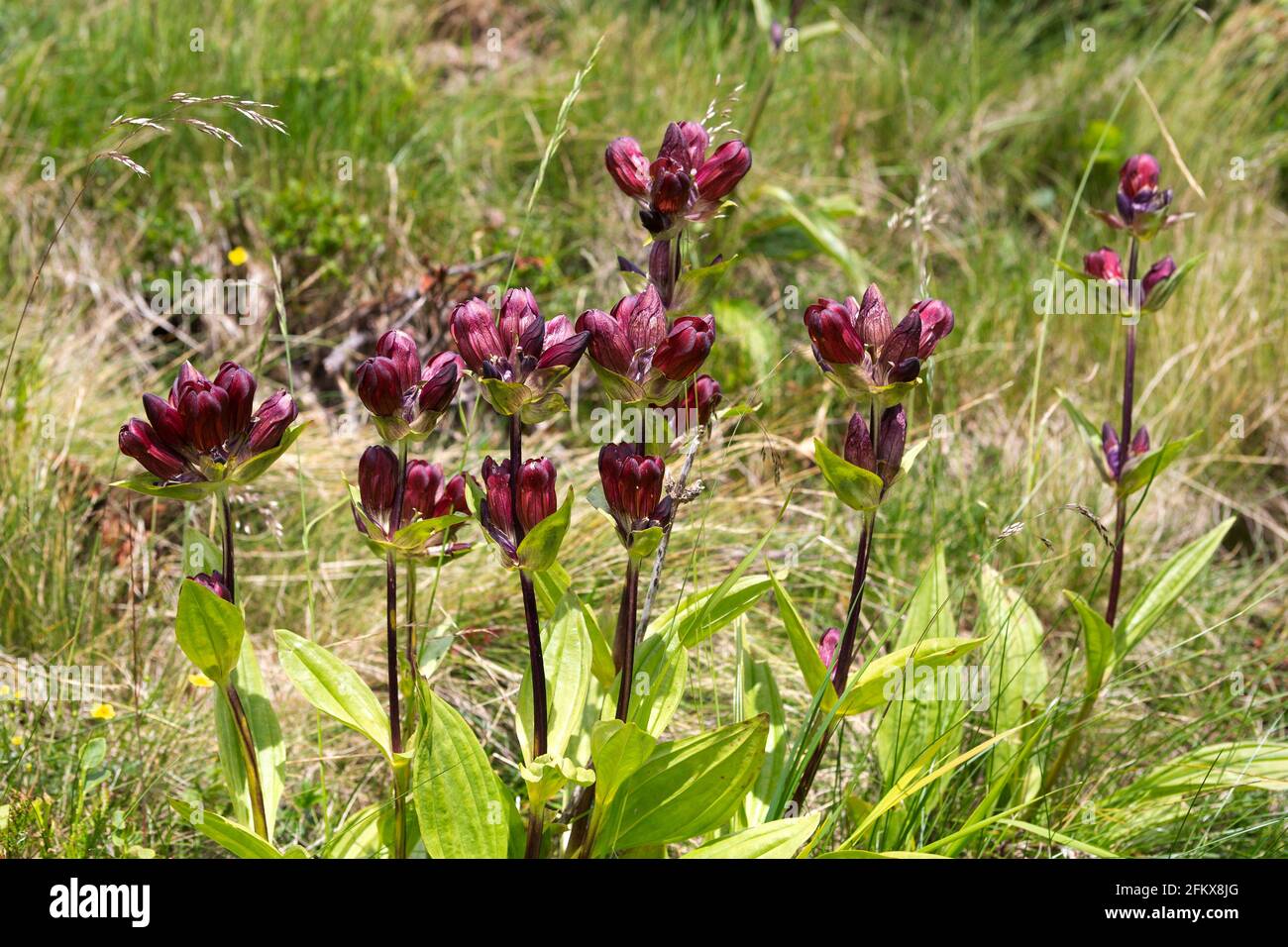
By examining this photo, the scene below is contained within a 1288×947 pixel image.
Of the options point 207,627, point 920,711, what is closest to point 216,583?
point 207,627

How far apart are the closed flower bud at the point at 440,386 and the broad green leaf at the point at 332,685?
368mm

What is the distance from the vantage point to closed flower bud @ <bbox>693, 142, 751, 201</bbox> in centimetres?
157

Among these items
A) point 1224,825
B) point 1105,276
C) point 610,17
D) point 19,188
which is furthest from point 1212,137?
point 19,188

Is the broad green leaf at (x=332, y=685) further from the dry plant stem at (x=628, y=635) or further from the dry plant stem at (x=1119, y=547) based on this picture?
the dry plant stem at (x=1119, y=547)

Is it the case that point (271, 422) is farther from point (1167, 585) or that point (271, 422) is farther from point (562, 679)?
point (1167, 585)

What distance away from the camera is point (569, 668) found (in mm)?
1604

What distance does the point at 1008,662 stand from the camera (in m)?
2.09

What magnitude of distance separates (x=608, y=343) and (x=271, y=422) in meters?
0.45

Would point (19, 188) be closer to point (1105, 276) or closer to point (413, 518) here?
point (413, 518)

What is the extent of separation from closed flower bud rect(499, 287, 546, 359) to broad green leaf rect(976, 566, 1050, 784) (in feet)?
3.16

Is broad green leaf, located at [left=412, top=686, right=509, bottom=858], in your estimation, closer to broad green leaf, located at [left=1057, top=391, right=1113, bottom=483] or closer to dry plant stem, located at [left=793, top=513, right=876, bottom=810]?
dry plant stem, located at [left=793, top=513, right=876, bottom=810]

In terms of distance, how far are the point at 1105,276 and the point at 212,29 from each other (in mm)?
3423

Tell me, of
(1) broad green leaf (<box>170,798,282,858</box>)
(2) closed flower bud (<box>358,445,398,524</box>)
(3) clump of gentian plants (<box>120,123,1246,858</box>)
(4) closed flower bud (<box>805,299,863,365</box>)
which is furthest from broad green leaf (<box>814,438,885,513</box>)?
(1) broad green leaf (<box>170,798,282,858</box>)

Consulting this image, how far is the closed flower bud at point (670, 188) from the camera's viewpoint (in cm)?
154
